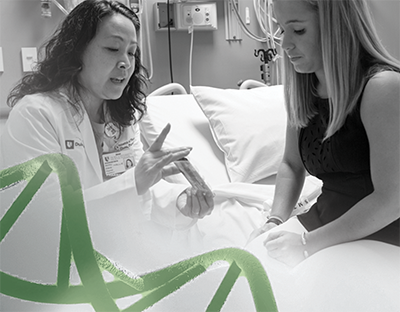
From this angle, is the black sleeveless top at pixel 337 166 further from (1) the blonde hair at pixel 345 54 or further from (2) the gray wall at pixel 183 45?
(2) the gray wall at pixel 183 45

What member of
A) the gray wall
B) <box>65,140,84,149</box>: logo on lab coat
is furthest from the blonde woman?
<box>65,140,84,149</box>: logo on lab coat

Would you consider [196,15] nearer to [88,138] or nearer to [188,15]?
[188,15]

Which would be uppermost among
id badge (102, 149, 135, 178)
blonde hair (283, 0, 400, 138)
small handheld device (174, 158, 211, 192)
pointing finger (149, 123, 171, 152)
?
blonde hair (283, 0, 400, 138)

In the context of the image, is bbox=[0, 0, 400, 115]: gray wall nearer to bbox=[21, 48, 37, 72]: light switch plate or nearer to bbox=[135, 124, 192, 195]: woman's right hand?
bbox=[21, 48, 37, 72]: light switch plate

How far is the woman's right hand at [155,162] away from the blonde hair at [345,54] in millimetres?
233

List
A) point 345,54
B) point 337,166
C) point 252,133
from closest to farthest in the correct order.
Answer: point 345,54 < point 337,166 < point 252,133

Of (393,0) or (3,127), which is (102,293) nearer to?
(3,127)

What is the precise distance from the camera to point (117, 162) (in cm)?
66

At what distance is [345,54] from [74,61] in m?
0.39

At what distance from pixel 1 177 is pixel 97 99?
0.20m

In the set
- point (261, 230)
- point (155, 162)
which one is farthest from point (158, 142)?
point (261, 230)

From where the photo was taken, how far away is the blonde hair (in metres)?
0.58

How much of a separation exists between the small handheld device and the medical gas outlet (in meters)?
0.27
